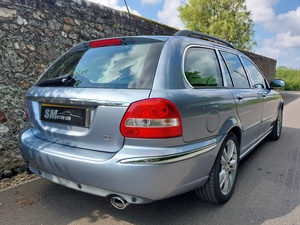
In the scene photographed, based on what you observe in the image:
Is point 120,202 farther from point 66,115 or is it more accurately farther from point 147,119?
point 66,115

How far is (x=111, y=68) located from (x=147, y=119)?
2.18 ft

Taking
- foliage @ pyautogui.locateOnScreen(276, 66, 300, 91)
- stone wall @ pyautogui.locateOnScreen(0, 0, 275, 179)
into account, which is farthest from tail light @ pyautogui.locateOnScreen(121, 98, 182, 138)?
foliage @ pyautogui.locateOnScreen(276, 66, 300, 91)

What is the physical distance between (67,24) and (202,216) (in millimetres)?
3643

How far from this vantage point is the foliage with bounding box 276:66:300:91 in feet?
100

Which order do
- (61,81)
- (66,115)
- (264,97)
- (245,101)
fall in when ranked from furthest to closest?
(264,97), (245,101), (61,81), (66,115)

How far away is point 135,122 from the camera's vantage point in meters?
1.90

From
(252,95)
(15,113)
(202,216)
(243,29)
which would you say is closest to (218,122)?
(202,216)

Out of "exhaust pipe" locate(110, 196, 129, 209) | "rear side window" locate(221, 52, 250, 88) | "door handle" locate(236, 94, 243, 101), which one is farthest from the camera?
"rear side window" locate(221, 52, 250, 88)

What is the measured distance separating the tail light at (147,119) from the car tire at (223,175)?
87 cm

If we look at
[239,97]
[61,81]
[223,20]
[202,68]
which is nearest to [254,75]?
[239,97]

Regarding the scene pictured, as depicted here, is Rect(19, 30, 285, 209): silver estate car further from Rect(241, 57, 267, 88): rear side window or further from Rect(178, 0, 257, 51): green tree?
Rect(178, 0, 257, 51): green tree

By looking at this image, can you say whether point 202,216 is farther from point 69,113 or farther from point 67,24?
point 67,24

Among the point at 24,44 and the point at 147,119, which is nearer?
the point at 147,119

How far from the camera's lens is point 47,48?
4.05 metres
